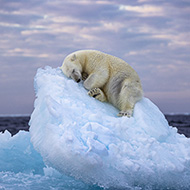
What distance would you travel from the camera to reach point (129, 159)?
5926 millimetres

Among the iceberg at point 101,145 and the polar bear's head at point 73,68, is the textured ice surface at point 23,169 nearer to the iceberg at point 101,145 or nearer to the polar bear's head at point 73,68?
the iceberg at point 101,145

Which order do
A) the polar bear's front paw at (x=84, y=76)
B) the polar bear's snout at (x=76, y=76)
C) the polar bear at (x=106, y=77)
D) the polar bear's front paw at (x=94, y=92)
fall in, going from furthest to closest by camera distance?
the polar bear's front paw at (x=84, y=76)
the polar bear's snout at (x=76, y=76)
the polar bear at (x=106, y=77)
the polar bear's front paw at (x=94, y=92)

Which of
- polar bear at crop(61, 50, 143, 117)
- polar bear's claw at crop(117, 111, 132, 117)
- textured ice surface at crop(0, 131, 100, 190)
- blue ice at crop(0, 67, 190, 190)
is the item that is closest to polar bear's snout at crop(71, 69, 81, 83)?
polar bear at crop(61, 50, 143, 117)

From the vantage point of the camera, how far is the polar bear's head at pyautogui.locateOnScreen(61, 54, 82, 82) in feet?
26.2

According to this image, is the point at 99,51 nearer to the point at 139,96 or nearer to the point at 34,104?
the point at 139,96

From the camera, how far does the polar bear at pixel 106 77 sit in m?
7.83

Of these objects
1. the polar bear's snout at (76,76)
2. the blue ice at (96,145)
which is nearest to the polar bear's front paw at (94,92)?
the blue ice at (96,145)

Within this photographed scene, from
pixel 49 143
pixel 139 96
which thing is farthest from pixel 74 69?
pixel 49 143

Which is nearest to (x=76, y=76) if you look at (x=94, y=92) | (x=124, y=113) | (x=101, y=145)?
(x=94, y=92)

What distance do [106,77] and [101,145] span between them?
2.62 meters

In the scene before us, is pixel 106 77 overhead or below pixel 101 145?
overhead

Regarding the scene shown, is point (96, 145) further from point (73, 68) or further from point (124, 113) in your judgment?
point (73, 68)

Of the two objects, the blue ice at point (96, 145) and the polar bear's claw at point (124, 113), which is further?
the polar bear's claw at point (124, 113)

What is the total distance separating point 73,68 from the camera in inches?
315
